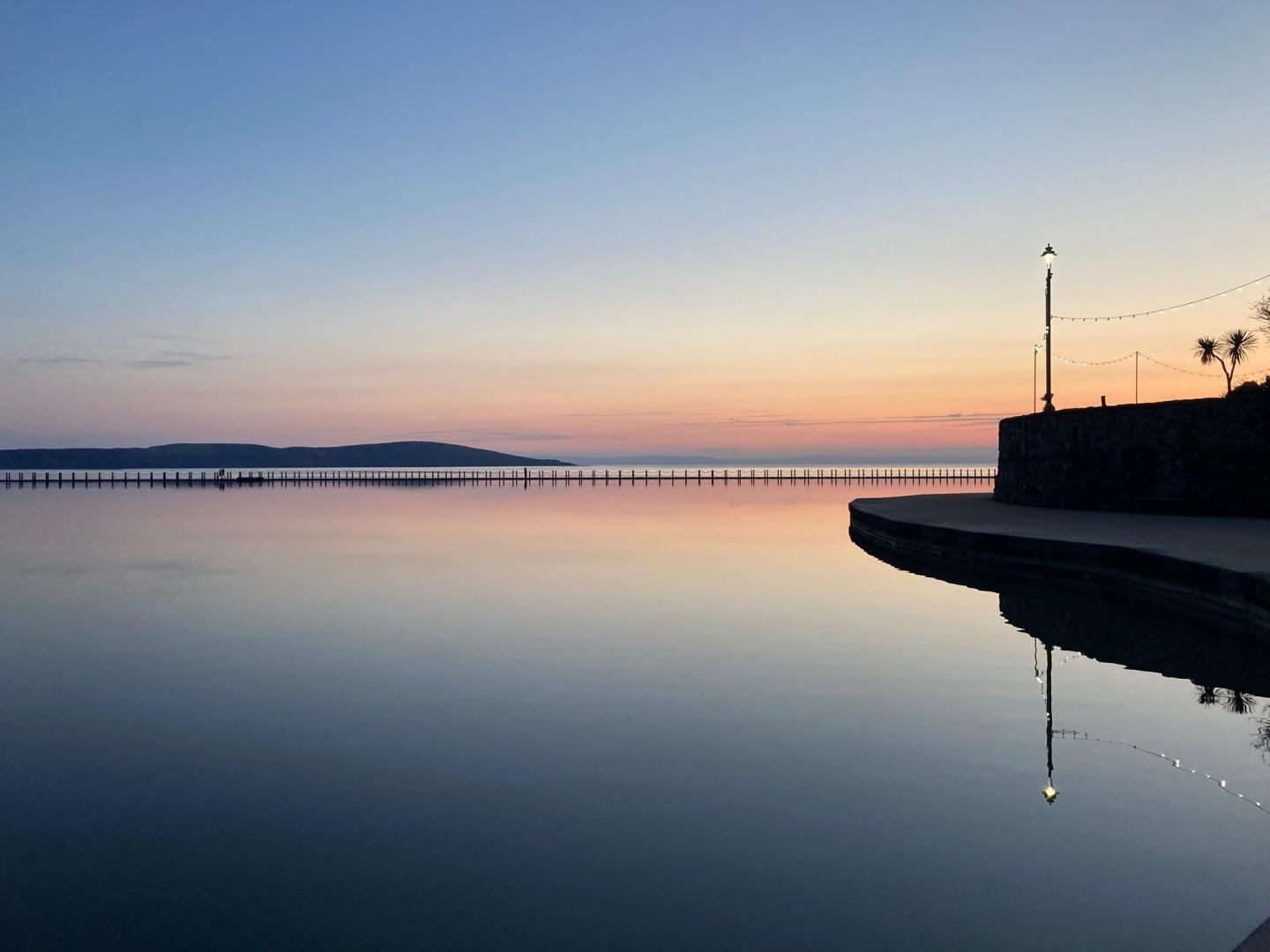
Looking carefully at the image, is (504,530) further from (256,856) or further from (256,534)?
(256,856)

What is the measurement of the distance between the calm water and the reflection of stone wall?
844 centimetres

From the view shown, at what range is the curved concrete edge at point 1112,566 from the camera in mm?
10195

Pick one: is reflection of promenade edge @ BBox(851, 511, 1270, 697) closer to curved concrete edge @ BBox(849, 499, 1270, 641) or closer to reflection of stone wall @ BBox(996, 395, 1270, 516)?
curved concrete edge @ BBox(849, 499, 1270, 641)

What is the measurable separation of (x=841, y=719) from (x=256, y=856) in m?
4.70

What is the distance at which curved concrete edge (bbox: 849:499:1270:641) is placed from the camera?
1020 cm

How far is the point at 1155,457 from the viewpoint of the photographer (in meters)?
20.5

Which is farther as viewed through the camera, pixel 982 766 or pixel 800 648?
pixel 800 648

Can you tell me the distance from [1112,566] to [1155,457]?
869 centimetres

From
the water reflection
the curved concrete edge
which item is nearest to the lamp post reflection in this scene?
the water reflection

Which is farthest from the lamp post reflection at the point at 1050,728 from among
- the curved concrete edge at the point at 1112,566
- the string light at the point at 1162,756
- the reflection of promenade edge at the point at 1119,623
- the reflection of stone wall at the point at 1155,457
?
the reflection of stone wall at the point at 1155,457

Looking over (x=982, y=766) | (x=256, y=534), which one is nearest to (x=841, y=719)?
(x=982, y=766)

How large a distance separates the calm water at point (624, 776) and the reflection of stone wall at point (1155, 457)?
8.44 meters

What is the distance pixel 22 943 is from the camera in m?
4.05

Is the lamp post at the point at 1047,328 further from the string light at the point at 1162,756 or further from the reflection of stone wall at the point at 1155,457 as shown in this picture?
the string light at the point at 1162,756
